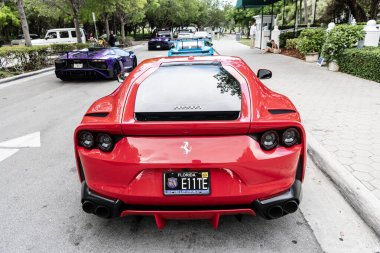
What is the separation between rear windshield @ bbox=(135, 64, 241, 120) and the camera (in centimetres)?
272

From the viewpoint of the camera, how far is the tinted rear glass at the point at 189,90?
2748 mm

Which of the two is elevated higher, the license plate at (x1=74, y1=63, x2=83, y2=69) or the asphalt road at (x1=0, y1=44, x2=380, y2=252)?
the license plate at (x1=74, y1=63, x2=83, y2=69)

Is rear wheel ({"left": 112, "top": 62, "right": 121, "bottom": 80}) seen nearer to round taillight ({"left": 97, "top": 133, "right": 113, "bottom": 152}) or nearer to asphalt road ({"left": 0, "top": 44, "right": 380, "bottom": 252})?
asphalt road ({"left": 0, "top": 44, "right": 380, "bottom": 252})

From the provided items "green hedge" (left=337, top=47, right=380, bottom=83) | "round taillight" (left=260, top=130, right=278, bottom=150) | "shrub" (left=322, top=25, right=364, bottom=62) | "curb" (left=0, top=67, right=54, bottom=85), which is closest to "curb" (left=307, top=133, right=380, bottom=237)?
"round taillight" (left=260, top=130, right=278, bottom=150)

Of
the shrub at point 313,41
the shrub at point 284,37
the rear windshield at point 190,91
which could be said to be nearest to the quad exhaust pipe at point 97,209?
the rear windshield at point 190,91

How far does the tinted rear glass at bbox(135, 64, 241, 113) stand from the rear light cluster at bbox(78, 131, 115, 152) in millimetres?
332

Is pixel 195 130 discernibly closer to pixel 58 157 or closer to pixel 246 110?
pixel 246 110

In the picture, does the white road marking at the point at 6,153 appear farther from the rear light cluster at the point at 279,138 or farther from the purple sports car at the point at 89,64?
the purple sports car at the point at 89,64

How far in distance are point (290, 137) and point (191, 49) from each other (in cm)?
986

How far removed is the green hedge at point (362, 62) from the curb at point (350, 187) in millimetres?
6458

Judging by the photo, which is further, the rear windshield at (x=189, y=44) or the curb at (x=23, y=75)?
the curb at (x=23, y=75)

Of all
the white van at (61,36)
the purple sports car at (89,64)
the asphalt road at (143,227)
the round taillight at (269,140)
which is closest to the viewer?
the round taillight at (269,140)

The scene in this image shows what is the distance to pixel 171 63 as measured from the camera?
139 inches

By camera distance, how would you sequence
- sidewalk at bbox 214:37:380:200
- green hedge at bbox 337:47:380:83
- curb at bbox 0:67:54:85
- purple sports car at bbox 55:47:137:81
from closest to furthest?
1. sidewalk at bbox 214:37:380:200
2. green hedge at bbox 337:47:380:83
3. purple sports car at bbox 55:47:137:81
4. curb at bbox 0:67:54:85
